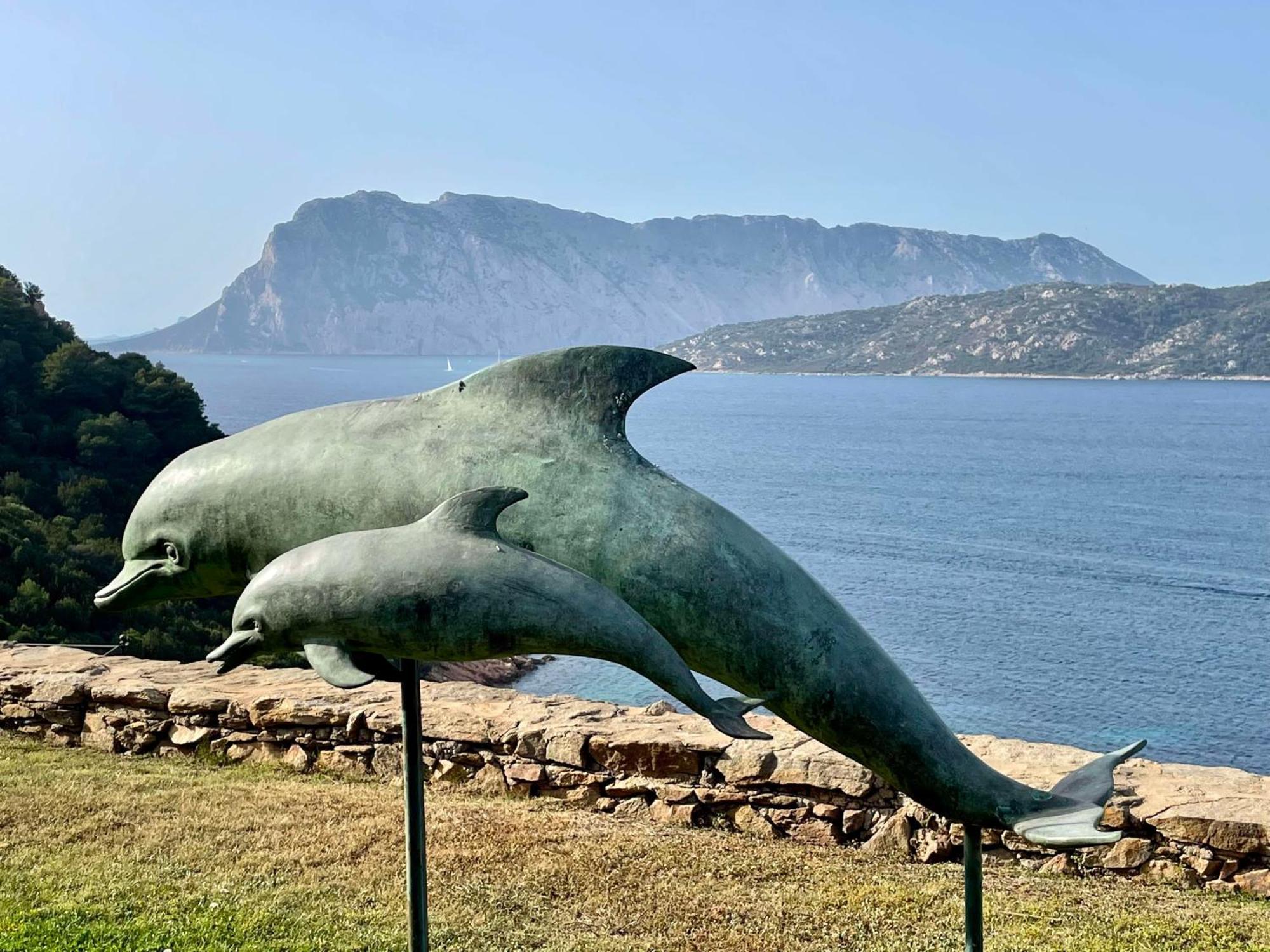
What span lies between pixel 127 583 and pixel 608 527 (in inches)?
82.4

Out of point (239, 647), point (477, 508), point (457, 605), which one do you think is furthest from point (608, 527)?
point (239, 647)

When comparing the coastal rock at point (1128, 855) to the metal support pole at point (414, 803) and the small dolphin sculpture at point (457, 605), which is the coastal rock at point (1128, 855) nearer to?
the metal support pole at point (414, 803)

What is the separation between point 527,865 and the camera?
28.0 feet

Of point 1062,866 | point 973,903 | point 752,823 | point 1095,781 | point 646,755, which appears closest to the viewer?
point 1095,781

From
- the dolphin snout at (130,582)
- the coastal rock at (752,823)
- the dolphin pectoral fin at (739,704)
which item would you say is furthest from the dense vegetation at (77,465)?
the dolphin pectoral fin at (739,704)

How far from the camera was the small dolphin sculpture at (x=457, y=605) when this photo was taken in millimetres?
4090

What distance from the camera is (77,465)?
1066 inches

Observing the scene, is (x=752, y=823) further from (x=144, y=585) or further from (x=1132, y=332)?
(x=1132, y=332)

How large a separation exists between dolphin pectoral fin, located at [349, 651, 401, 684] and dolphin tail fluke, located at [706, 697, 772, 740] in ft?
3.97

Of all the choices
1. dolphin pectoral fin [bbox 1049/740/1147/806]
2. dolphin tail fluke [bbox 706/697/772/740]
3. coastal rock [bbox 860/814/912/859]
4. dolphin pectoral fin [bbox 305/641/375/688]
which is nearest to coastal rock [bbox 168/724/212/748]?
coastal rock [bbox 860/814/912/859]

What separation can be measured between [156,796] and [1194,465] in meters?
79.3

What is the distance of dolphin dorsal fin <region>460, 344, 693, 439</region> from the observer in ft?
15.5

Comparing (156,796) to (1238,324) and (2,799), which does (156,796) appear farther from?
(1238,324)

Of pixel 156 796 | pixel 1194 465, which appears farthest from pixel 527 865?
pixel 1194 465
